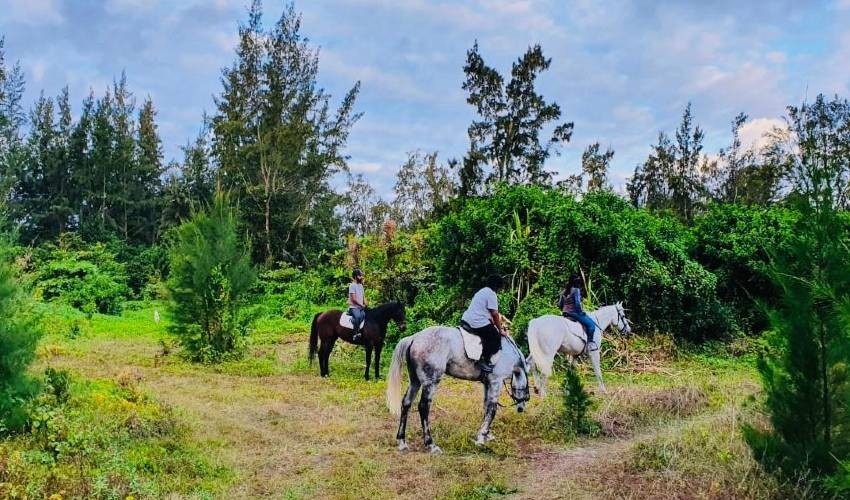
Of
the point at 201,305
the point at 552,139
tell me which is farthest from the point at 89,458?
the point at 552,139

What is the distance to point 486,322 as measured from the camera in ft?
24.5

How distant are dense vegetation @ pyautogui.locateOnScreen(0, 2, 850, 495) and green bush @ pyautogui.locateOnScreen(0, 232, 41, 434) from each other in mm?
23

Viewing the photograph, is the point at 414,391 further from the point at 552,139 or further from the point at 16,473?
the point at 552,139

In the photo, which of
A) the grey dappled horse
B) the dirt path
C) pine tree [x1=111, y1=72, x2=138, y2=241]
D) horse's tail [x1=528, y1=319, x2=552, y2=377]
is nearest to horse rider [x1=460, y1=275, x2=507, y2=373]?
the grey dappled horse

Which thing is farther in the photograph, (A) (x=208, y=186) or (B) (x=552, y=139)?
(A) (x=208, y=186)

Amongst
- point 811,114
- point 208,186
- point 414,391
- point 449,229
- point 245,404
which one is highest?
point 811,114

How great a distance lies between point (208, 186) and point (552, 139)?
21227 millimetres

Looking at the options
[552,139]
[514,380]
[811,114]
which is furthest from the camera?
[811,114]

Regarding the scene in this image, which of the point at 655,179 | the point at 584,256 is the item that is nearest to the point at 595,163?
the point at 655,179

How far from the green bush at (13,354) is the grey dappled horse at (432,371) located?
4011mm

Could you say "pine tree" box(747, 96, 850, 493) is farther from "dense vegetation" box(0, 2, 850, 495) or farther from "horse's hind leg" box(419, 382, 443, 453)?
"horse's hind leg" box(419, 382, 443, 453)

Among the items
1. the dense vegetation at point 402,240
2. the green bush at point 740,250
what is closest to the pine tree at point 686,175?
the dense vegetation at point 402,240

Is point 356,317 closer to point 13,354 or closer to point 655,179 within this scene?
point 13,354

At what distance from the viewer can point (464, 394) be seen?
10086mm
